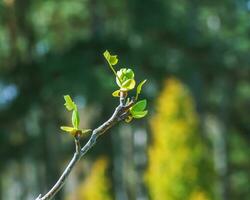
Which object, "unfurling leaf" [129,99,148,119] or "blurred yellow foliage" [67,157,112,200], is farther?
"blurred yellow foliage" [67,157,112,200]

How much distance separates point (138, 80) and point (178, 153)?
532 centimetres

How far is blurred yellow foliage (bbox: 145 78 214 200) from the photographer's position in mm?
16422

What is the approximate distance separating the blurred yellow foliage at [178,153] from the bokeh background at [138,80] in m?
0.02

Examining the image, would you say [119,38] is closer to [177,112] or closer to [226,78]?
[226,78]

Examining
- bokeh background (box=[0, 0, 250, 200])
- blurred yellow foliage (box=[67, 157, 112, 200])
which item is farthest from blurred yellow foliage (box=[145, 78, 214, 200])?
blurred yellow foliage (box=[67, 157, 112, 200])

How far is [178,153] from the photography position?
16391 millimetres

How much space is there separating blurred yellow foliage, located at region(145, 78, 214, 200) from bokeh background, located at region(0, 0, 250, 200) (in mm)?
19

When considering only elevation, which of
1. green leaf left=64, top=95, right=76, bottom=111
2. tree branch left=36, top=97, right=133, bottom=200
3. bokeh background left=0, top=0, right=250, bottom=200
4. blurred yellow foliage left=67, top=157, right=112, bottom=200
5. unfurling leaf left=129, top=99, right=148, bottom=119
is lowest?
tree branch left=36, top=97, right=133, bottom=200

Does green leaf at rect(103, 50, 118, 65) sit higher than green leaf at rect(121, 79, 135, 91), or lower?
higher

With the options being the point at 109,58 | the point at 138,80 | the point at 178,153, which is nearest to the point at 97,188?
the point at 138,80

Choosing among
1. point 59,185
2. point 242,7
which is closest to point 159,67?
point 242,7

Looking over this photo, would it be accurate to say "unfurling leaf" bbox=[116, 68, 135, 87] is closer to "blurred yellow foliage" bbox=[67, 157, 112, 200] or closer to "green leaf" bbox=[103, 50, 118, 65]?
"green leaf" bbox=[103, 50, 118, 65]

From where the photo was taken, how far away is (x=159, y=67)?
78.2ft

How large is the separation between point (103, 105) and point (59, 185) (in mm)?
21602
